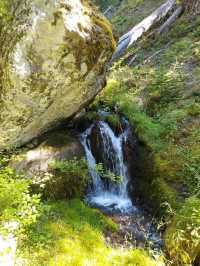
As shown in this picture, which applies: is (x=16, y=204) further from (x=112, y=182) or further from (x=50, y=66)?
(x=112, y=182)

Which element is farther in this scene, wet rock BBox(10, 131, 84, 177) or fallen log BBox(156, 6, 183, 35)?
fallen log BBox(156, 6, 183, 35)

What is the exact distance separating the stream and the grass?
75cm

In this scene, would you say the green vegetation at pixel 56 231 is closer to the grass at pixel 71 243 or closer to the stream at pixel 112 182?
the grass at pixel 71 243

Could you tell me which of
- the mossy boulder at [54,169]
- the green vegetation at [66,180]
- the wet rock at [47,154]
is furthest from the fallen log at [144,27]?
the green vegetation at [66,180]

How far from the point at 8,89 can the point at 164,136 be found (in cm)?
478

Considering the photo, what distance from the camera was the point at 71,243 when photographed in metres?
6.36

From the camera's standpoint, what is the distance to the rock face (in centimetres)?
650

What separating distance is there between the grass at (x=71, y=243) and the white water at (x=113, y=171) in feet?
4.09

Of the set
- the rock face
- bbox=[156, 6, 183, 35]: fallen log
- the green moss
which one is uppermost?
bbox=[156, 6, 183, 35]: fallen log

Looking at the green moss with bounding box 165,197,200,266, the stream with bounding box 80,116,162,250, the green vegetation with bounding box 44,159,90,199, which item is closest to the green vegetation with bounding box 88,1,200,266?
the green moss with bounding box 165,197,200,266

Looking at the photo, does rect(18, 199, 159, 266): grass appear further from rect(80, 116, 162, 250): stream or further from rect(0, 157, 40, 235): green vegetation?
rect(80, 116, 162, 250): stream

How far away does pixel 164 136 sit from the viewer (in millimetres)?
9859

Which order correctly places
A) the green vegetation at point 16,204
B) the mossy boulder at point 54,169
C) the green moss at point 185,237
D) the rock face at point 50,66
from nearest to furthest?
the green vegetation at point 16,204 < the green moss at point 185,237 < the rock face at point 50,66 < the mossy boulder at point 54,169

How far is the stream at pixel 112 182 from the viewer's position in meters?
8.04
